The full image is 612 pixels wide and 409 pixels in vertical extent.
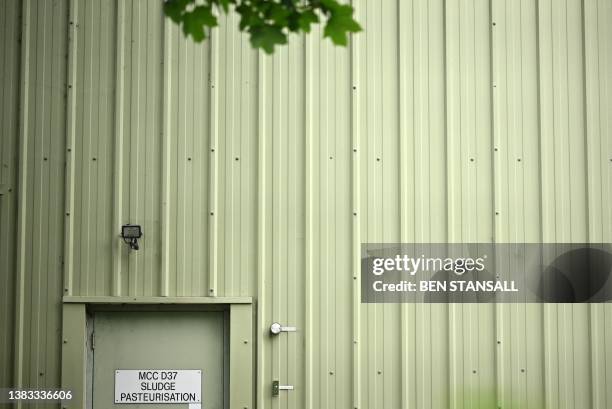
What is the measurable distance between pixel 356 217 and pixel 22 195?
2415 mm

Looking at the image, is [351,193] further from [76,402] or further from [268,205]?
[76,402]

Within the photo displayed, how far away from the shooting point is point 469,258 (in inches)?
230

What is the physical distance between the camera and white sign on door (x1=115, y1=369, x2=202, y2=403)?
584 centimetres

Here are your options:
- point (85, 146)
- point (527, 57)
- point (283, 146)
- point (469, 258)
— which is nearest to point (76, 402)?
point (85, 146)

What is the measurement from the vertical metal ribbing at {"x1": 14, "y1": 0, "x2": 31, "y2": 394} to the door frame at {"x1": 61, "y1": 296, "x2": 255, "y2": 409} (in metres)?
0.31

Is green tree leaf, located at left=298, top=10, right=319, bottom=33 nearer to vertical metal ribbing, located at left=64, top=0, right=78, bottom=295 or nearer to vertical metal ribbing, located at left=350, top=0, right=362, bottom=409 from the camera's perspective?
vertical metal ribbing, located at left=350, top=0, right=362, bottom=409

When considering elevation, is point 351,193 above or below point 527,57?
below

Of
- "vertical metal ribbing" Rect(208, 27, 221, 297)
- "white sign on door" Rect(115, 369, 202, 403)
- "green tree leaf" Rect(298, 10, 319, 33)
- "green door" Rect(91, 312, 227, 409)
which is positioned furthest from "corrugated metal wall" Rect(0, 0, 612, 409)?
"green tree leaf" Rect(298, 10, 319, 33)

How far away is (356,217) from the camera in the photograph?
5.82 metres

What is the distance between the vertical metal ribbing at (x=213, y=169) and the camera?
5.79 metres

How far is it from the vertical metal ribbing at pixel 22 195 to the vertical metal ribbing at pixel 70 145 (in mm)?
299

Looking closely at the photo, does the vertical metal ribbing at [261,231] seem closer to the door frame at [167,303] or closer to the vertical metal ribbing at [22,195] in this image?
the door frame at [167,303]

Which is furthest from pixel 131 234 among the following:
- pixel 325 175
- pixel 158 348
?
pixel 325 175

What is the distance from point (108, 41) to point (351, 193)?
6.89 ft
